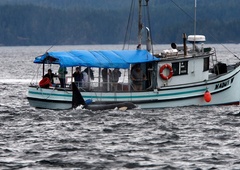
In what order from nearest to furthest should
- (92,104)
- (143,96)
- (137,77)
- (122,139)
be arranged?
(122,139)
(92,104)
(143,96)
(137,77)

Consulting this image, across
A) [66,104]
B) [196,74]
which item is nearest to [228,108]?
[196,74]

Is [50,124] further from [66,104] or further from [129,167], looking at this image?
[129,167]

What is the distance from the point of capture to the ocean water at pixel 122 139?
29.1 metres

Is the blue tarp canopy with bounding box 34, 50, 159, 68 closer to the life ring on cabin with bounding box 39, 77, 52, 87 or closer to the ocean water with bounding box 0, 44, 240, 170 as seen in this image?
the life ring on cabin with bounding box 39, 77, 52, 87

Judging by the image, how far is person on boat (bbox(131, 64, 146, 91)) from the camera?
155ft

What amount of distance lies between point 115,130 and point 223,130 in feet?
16.4

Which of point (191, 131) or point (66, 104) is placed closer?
point (191, 131)

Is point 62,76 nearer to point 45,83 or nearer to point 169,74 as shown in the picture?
point 45,83

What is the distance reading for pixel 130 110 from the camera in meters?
45.2

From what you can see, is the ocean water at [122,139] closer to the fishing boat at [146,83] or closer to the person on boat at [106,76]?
the fishing boat at [146,83]

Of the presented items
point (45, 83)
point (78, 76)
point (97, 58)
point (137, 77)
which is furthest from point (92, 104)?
point (137, 77)

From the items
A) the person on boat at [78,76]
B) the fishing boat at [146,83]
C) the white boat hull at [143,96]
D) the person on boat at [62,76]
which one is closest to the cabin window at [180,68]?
the fishing boat at [146,83]

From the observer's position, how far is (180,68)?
47.5 meters

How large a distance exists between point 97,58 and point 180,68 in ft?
16.1
